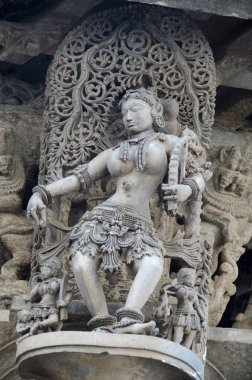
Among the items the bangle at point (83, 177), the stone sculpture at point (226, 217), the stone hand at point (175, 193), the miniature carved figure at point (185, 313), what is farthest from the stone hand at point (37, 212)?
the stone sculpture at point (226, 217)

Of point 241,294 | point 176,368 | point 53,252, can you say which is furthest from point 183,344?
point 241,294

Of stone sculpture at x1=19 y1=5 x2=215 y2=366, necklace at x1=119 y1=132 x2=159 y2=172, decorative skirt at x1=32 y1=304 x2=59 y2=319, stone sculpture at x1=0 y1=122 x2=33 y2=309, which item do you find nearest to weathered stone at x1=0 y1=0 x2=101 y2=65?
stone sculpture at x1=19 y1=5 x2=215 y2=366

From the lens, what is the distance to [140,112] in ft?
30.2

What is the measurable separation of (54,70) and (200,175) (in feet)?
3.55

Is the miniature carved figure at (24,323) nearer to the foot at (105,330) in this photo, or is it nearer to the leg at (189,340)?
the foot at (105,330)

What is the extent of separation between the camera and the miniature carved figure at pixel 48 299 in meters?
8.68

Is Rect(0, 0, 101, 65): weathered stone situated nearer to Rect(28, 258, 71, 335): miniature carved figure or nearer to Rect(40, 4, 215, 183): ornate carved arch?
Rect(40, 4, 215, 183): ornate carved arch

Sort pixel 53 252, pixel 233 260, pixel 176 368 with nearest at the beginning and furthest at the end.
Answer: pixel 176 368, pixel 53 252, pixel 233 260

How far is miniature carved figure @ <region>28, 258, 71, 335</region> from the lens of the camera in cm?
868

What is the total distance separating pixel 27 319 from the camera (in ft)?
28.7

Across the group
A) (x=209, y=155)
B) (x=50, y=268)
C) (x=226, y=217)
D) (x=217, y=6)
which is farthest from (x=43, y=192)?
(x=217, y=6)

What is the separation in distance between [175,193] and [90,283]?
65 centimetres

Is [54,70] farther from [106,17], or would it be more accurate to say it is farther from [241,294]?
[241,294]

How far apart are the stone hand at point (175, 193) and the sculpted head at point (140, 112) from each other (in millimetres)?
469
